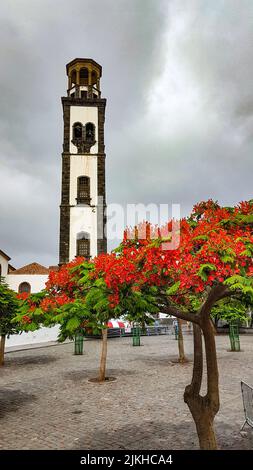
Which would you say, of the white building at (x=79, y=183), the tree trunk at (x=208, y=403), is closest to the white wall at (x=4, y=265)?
the white building at (x=79, y=183)

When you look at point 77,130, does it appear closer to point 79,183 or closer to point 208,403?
point 79,183

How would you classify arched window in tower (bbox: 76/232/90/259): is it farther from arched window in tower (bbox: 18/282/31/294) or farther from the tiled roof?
arched window in tower (bbox: 18/282/31/294)

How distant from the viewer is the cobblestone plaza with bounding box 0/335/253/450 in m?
7.07

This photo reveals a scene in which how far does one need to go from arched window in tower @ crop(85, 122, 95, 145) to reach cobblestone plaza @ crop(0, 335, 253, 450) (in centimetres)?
2474

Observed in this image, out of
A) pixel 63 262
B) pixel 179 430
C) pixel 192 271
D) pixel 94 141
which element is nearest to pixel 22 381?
pixel 179 430

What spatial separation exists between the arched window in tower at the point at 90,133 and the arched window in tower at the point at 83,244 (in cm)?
1015

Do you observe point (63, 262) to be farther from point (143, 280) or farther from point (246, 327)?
point (143, 280)

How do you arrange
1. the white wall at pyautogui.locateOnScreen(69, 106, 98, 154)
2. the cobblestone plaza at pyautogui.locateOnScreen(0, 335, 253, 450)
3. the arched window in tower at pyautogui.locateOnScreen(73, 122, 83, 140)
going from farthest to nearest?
the white wall at pyautogui.locateOnScreen(69, 106, 98, 154) → the arched window in tower at pyautogui.locateOnScreen(73, 122, 83, 140) → the cobblestone plaza at pyautogui.locateOnScreen(0, 335, 253, 450)

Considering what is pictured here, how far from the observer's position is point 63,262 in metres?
32.8

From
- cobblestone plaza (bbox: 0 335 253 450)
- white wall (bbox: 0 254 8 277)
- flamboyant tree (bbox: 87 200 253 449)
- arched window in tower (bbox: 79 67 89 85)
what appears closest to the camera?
flamboyant tree (bbox: 87 200 253 449)

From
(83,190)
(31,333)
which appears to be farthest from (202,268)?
(83,190)

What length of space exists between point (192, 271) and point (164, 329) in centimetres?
3652

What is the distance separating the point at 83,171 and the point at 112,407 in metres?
28.1

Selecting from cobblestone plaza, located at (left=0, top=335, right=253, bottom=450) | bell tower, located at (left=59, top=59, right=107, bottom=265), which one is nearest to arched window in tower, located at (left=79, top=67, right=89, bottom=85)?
bell tower, located at (left=59, top=59, right=107, bottom=265)
